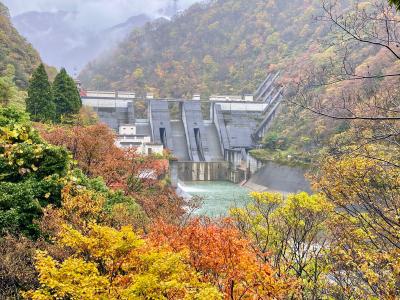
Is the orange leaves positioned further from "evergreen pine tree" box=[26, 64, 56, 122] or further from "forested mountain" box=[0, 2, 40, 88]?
"forested mountain" box=[0, 2, 40, 88]

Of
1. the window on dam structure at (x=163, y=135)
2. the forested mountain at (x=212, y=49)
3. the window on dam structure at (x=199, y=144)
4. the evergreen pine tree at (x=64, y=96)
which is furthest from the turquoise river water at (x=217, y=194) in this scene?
the forested mountain at (x=212, y=49)

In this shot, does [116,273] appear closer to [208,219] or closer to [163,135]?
[208,219]

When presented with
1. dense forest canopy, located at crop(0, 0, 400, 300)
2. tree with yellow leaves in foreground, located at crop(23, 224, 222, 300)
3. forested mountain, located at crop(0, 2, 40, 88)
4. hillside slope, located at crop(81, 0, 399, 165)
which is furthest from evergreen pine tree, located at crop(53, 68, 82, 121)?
hillside slope, located at crop(81, 0, 399, 165)

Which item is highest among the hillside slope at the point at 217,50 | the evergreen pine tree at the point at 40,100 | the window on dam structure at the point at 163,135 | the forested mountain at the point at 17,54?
the hillside slope at the point at 217,50

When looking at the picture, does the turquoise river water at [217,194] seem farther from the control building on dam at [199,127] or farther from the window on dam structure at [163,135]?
the window on dam structure at [163,135]

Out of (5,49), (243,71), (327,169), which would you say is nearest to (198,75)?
(243,71)
